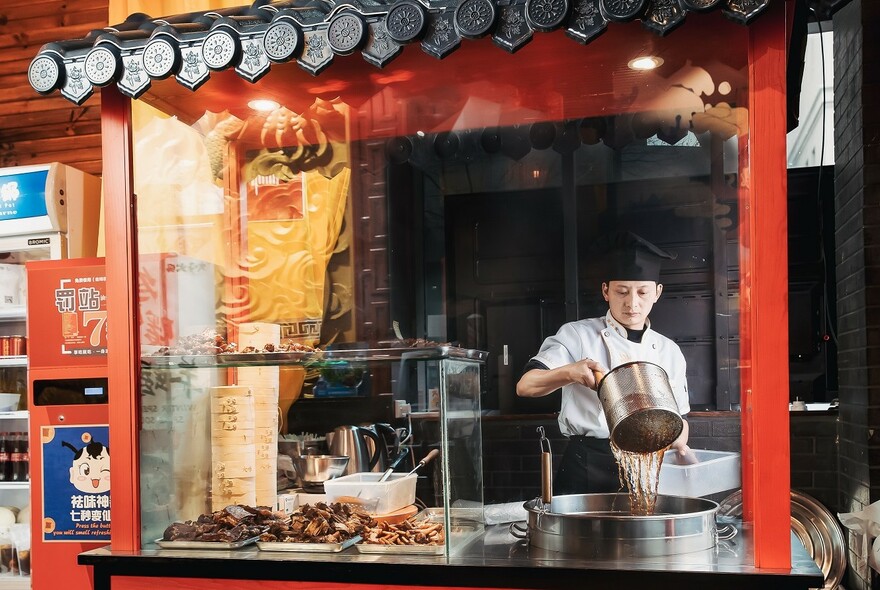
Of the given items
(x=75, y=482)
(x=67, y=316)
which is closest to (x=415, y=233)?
(x=67, y=316)

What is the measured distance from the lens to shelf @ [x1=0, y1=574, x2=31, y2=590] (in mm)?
3771

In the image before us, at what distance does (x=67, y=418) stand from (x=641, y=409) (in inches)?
82.1

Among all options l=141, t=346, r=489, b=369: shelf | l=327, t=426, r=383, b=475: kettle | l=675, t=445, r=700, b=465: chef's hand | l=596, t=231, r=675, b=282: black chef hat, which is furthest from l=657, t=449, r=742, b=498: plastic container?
l=327, t=426, r=383, b=475: kettle

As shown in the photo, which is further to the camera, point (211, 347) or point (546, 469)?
point (211, 347)

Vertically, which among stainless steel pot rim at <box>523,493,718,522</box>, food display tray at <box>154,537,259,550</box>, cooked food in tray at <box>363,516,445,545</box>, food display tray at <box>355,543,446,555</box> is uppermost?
stainless steel pot rim at <box>523,493,718,522</box>

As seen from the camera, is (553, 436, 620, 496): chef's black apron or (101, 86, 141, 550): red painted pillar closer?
(553, 436, 620, 496): chef's black apron

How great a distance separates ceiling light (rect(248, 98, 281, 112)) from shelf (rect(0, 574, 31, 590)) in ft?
8.53

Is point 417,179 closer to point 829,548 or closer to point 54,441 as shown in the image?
point 54,441

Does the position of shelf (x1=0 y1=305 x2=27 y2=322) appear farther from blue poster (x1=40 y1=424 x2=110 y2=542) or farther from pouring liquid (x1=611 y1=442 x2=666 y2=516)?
pouring liquid (x1=611 y1=442 x2=666 y2=516)

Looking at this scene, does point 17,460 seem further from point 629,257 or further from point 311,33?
point 629,257

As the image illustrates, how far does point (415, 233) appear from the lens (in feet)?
Answer: 8.28

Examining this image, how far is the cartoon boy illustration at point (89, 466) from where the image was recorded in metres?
2.94

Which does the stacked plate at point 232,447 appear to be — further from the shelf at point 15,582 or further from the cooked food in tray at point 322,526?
the shelf at point 15,582

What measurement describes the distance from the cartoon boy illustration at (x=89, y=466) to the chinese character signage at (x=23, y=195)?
140 cm
